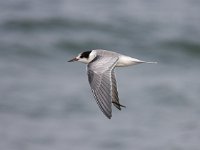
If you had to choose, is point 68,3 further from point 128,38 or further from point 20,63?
point 20,63

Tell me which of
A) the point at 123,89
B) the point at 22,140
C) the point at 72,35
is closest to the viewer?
the point at 22,140

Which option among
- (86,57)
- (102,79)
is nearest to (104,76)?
(102,79)

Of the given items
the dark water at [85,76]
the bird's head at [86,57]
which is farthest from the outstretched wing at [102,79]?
the dark water at [85,76]

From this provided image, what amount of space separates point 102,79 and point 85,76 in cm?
787

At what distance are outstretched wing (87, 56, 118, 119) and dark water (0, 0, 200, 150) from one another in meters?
5.87

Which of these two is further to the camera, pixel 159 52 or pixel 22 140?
pixel 159 52

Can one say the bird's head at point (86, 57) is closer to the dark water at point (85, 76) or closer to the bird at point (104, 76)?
the bird at point (104, 76)

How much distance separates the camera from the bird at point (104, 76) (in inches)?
233

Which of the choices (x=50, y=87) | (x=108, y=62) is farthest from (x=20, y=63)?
(x=108, y=62)

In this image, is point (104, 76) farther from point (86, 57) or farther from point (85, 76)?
point (85, 76)

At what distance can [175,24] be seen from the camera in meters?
18.0

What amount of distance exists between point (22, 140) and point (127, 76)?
9.99ft

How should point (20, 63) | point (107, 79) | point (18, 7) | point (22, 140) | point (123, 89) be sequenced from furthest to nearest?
point (18, 7) → point (20, 63) → point (123, 89) → point (22, 140) → point (107, 79)

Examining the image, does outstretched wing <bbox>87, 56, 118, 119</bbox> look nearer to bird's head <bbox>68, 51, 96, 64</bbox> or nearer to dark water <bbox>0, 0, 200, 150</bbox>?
bird's head <bbox>68, 51, 96, 64</bbox>
